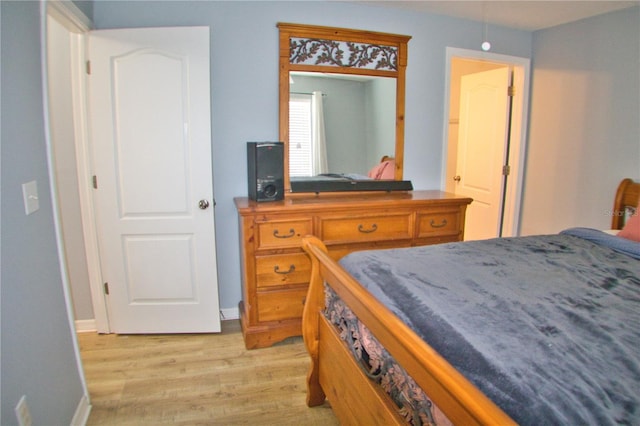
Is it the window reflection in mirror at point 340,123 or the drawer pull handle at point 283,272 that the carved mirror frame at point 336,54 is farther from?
the drawer pull handle at point 283,272

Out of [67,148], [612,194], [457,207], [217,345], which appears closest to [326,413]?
[217,345]

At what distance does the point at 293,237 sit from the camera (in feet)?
7.98

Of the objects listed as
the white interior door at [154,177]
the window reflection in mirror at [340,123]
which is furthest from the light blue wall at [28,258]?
the window reflection in mirror at [340,123]

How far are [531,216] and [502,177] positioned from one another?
1.48 feet

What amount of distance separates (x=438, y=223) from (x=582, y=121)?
5.01ft

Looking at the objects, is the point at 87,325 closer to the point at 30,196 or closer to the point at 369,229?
the point at 30,196

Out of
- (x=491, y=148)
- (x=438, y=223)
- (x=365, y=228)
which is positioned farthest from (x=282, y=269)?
(x=491, y=148)

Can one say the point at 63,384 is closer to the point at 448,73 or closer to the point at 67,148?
the point at 67,148

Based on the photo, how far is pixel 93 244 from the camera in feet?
8.32

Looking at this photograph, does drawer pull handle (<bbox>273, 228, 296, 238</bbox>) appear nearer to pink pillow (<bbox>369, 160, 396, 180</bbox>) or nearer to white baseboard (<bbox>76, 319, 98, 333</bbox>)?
pink pillow (<bbox>369, 160, 396, 180</bbox>)

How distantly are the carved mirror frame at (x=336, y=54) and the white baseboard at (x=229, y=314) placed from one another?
993mm

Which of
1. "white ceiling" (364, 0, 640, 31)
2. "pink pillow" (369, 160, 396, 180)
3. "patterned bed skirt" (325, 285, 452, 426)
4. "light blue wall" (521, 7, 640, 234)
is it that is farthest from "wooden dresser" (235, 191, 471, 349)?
"white ceiling" (364, 0, 640, 31)

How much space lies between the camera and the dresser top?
2.38m

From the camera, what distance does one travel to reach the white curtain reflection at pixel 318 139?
2801 mm
